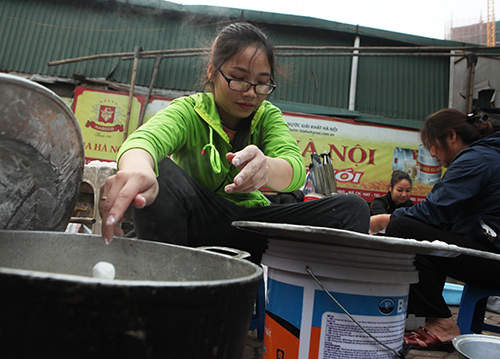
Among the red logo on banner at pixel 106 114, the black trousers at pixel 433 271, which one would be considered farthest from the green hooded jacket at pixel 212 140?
the red logo on banner at pixel 106 114

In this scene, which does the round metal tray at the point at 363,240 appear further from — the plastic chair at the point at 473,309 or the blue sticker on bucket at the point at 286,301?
the plastic chair at the point at 473,309

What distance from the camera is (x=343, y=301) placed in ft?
3.26

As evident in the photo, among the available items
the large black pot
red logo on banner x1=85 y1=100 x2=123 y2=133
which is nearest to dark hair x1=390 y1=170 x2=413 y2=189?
the large black pot

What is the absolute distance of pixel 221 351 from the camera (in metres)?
0.55

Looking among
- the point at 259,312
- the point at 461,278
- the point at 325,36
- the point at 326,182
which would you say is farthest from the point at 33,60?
the point at 461,278

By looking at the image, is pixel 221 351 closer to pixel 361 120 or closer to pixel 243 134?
pixel 243 134

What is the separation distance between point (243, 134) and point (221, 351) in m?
1.25

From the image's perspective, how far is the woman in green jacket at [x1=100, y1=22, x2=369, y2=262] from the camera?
1.32m

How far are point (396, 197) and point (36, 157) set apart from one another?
3.68m

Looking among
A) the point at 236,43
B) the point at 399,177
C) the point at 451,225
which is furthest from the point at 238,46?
the point at 399,177

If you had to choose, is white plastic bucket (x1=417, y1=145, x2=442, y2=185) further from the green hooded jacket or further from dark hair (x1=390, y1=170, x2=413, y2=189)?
the green hooded jacket

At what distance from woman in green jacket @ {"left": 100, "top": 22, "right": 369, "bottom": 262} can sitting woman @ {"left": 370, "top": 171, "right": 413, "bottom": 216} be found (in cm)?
253

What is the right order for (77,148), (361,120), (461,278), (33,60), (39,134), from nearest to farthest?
(39,134) < (77,148) < (461,278) < (361,120) < (33,60)

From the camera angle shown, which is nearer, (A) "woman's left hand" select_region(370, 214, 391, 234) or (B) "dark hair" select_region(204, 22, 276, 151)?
(B) "dark hair" select_region(204, 22, 276, 151)
